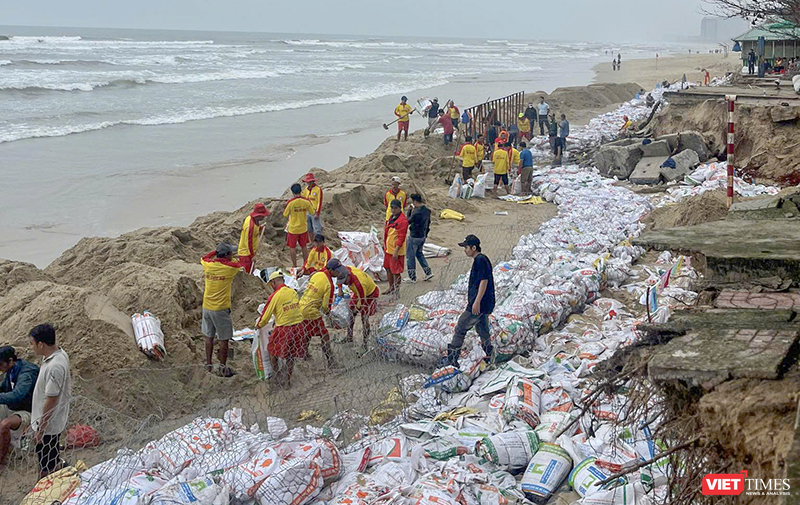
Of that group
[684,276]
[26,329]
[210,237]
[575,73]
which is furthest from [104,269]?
[575,73]

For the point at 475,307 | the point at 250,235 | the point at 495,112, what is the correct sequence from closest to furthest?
1. the point at 475,307
2. the point at 250,235
3. the point at 495,112

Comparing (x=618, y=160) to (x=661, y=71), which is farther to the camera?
(x=661, y=71)

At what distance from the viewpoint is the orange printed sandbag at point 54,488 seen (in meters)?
4.69

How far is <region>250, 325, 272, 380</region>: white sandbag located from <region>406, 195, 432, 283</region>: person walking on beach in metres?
3.50

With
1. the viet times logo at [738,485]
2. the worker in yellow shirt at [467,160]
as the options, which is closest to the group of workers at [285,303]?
the viet times logo at [738,485]

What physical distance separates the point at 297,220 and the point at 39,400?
5.56 m

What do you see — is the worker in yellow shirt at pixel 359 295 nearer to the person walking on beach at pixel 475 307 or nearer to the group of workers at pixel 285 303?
the group of workers at pixel 285 303

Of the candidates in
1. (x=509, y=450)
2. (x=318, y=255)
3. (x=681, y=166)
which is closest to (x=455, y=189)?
(x=681, y=166)

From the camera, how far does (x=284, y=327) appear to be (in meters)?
6.64

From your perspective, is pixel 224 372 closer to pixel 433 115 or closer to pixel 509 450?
pixel 509 450

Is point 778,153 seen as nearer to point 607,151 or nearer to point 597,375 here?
point 607,151

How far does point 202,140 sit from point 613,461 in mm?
19292

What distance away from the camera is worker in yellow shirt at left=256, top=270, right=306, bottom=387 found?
6.61 m

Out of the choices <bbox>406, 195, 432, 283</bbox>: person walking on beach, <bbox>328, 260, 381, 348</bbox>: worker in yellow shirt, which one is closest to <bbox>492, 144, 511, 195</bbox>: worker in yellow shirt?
<bbox>406, 195, 432, 283</bbox>: person walking on beach
